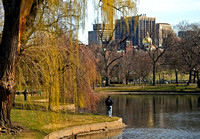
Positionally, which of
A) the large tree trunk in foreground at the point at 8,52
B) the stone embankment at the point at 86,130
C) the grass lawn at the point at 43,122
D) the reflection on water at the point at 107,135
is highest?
the large tree trunk in foreground at the point at 8,52

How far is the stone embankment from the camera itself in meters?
16.4

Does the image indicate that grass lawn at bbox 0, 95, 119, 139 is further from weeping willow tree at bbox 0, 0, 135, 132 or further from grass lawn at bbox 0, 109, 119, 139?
weeping willow tree at bbox 0, 0, 135, 132

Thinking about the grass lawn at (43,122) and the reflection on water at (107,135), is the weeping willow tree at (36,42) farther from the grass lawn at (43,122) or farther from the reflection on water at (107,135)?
the reflection on water at (107,135)

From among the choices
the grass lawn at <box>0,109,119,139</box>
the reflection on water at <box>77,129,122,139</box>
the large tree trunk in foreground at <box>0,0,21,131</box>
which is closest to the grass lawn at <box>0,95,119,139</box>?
the grass lawn at <box>0,109,119,139</box>

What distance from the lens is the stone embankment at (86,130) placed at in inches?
646

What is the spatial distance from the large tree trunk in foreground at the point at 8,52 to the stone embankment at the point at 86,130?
305cm

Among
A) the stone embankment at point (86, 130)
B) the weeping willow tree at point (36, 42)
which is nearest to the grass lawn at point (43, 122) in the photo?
the stone embankment at point (86, 130)

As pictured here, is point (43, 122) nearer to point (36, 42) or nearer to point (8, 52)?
point (36, 42)

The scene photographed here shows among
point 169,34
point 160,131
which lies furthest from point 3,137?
point 169,34

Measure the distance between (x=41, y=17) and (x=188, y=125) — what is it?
45.5ft

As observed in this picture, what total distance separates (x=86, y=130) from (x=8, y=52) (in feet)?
26.6

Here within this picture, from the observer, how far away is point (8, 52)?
40.2ft

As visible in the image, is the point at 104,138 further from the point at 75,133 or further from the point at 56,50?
the point at 56,50

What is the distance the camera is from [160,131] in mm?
20562
